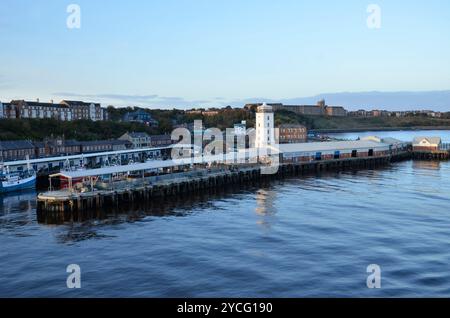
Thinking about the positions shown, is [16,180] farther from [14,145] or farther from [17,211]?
[14,145]

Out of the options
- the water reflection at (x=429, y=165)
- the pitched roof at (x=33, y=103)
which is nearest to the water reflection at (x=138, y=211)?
the water reflection at (x=429, y=165)

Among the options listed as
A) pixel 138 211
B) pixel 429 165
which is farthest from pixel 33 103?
pixel 429 165

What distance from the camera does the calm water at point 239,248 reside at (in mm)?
19641

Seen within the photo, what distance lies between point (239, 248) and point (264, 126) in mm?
47455

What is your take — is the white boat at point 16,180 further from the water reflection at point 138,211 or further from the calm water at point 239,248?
the water reflection at point 138,211

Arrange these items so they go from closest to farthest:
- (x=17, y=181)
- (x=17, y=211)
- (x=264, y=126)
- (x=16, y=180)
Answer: (x=17, y=211) < (x=17, y=181) < (x=16, y=180) < (x=264, y=126)

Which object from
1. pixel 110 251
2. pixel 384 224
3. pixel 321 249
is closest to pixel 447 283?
pixel 321 249

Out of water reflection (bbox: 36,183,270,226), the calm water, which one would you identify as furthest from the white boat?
water reflection (bbox: 36,183,270,226)

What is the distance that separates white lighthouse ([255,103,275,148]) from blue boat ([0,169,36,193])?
111 feet

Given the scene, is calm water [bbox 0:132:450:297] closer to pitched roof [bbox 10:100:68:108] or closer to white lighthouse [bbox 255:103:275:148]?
white lighthouse [bbox 255:103:275:148]

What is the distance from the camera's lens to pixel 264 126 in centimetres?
7144

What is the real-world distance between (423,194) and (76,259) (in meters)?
32.6

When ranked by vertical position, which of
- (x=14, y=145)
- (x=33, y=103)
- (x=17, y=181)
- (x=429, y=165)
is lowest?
(x=429, y=165)

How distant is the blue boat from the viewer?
46094 mm
